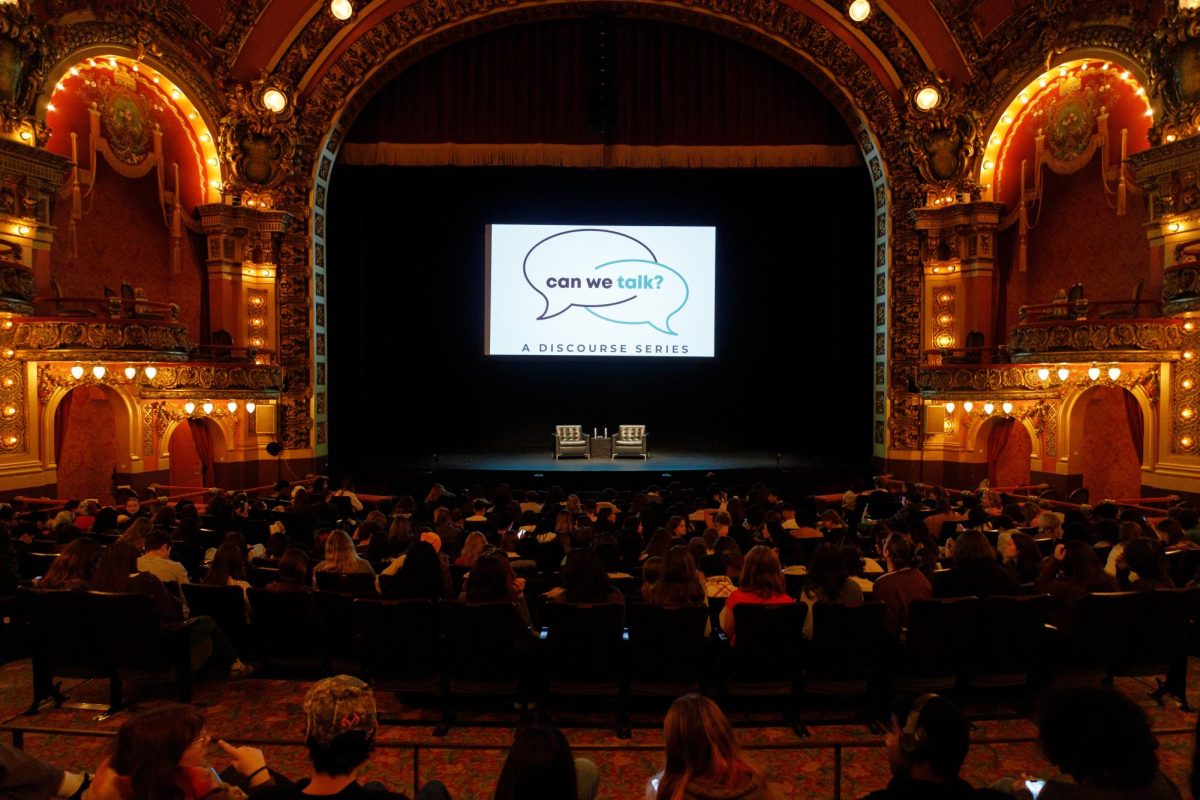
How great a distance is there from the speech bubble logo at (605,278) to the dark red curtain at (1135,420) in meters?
8.22

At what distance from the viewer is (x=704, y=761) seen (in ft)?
8.09

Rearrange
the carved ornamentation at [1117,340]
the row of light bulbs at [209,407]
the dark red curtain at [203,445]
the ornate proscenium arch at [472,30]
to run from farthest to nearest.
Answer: the ornate proscenium arch at [472,30]
the dark red curtain at [203,445]
the row of light bulbs at [209,407]
the carved ornamentation at [1117,340]

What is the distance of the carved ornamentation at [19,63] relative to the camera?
11.3 m

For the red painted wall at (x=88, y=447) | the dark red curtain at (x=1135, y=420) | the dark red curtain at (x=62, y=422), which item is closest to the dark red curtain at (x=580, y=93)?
the red painted wall at (x=88, y=447)

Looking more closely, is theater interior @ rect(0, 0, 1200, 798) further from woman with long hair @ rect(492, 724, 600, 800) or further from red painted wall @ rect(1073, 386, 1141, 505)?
woman with long hair @ rect(492, 724, 600, 800)

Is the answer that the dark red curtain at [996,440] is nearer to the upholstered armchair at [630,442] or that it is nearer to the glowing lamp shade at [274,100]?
the upholstered armchair at [630,442]

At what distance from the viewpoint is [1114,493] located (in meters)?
14.5

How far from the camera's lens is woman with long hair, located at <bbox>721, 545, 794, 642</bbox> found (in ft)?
16.0

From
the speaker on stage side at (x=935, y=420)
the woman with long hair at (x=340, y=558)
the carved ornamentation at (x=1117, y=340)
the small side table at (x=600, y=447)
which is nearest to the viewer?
the woman with long hair at (x=340, y=558)

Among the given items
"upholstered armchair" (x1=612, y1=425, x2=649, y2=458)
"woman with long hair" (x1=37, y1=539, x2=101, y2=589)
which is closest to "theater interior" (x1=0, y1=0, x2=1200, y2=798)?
"upholstered armchair" (x1=612, y1=425, x2=649, y2=458)

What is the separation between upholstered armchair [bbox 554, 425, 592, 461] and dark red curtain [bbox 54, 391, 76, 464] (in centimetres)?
895

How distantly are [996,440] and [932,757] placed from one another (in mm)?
15066

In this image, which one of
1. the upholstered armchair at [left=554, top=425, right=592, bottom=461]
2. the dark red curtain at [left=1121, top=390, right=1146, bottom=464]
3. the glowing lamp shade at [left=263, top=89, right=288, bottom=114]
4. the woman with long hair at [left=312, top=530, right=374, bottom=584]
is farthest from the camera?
the upholstered armchair at [left=554, top=425, right=592, bottom=461]

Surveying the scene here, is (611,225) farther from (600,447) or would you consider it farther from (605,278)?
(600,447)
